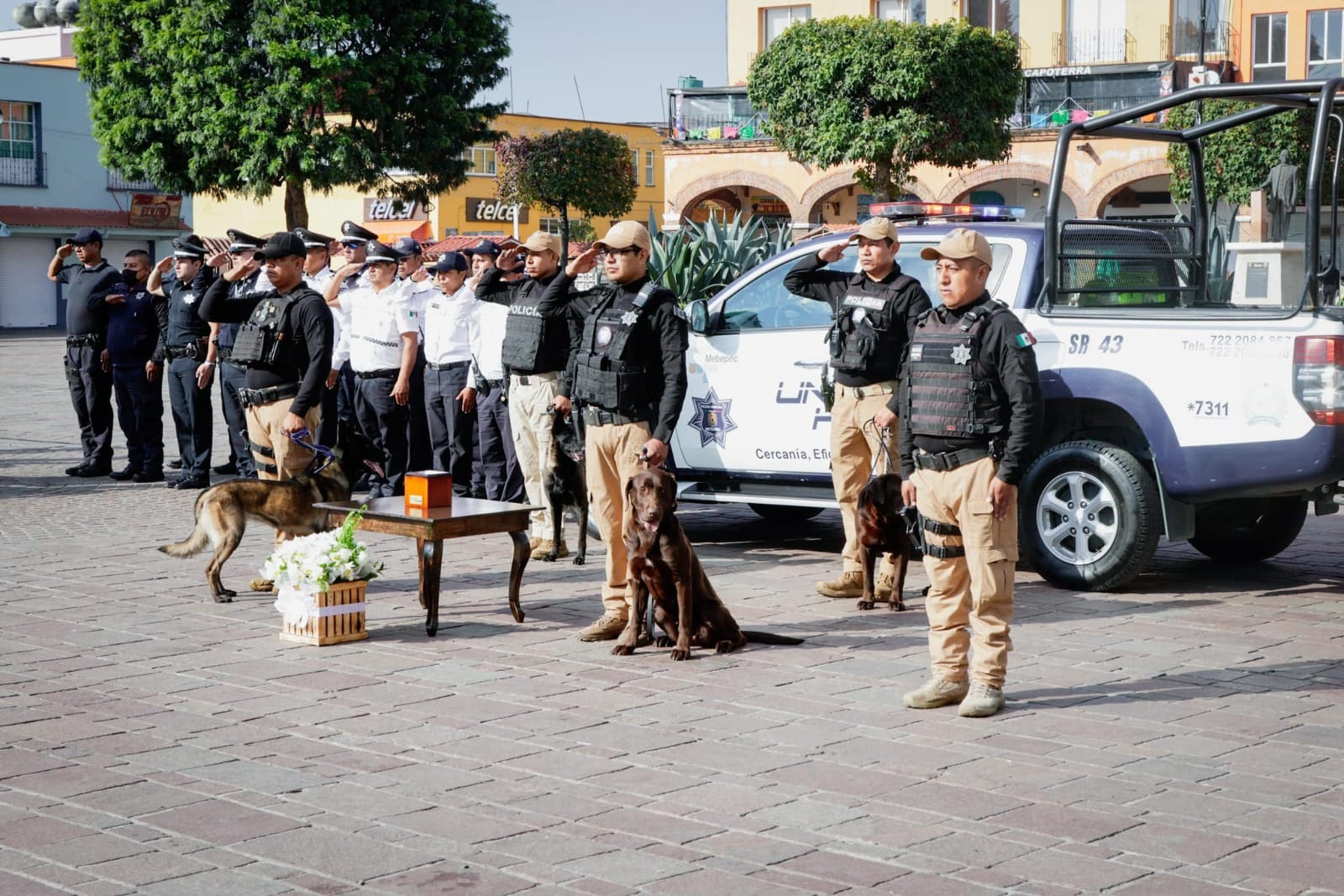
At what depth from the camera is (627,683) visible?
7086 mm

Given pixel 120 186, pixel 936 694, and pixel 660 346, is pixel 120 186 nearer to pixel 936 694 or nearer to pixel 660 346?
pixel 660 346


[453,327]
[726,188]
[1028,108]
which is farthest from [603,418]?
[726,188]

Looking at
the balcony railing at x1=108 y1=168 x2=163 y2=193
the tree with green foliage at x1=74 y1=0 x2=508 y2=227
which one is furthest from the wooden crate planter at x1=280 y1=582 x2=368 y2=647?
the balcony railing at x1=108 y1=168 x2=163 y2=193

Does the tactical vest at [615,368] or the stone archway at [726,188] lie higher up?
the stone archway at [726,188]

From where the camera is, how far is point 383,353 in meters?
12.8

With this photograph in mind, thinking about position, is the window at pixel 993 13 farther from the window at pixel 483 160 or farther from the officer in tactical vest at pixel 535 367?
the officer in tactical vest at pixel 535 367

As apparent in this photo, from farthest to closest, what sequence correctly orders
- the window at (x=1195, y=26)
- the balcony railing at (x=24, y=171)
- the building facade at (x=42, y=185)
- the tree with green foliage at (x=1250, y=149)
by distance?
the building facade at (x=42, y=185)
the balcony railing at (x=24, y=171)
the window at (x=1195, y=26)
the tree with green foliage at (x=1250, y=149)

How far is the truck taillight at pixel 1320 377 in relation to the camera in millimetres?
8141

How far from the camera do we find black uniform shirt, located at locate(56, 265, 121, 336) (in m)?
14.8

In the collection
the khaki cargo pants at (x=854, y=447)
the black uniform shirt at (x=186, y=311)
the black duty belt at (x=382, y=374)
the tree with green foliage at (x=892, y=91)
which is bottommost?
the khaki cargo pants at (x=854, y=447)

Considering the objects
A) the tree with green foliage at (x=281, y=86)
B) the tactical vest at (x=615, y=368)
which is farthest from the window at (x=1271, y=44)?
the tactical vest at (x=615, y=368)

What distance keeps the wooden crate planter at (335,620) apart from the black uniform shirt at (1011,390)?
2924 mm

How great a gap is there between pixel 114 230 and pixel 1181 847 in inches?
2285

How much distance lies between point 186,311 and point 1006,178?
33.2 m
